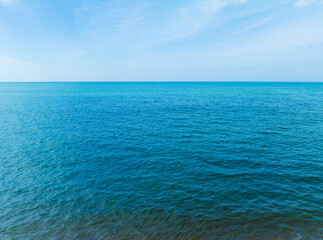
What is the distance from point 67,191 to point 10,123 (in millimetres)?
42605

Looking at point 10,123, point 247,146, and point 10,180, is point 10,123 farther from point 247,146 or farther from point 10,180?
point 247,146

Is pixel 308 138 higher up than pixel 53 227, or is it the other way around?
pixel 308 138

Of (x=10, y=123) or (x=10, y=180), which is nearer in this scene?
(x=10, y=180)

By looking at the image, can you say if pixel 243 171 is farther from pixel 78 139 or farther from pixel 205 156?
pixel 78 139

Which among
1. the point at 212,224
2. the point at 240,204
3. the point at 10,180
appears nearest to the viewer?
A: the point at 212,224

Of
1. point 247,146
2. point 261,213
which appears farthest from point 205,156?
point 261,213

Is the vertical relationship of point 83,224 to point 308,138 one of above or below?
below

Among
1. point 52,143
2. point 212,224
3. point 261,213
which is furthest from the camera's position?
point 52,143

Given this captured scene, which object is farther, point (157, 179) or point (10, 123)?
point (10, 123)

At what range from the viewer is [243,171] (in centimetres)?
2511

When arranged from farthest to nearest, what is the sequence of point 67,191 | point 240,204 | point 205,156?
1. point 205,156
2. point 67,191
3. point 240,204

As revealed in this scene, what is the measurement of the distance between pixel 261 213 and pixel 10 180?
95.8 ft

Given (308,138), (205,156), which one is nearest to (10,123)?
(205,156)

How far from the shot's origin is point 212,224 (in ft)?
54.5
